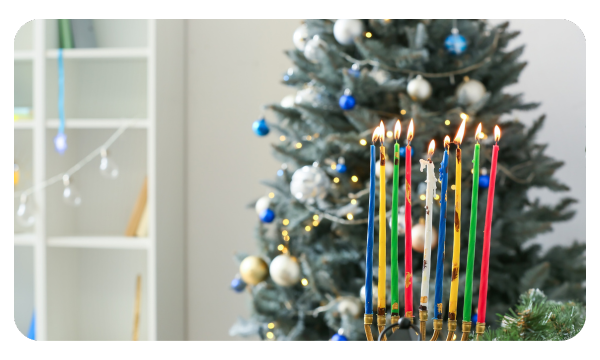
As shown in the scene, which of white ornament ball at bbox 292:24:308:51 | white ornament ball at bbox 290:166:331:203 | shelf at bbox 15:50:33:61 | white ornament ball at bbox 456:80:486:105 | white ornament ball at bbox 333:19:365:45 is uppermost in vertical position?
shelf at bbox 15:50:33:61

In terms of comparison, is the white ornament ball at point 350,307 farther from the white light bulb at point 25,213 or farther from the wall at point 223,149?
the white light bulb at point 25,213

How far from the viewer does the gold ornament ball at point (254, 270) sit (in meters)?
1.38

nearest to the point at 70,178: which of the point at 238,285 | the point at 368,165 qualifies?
the point at 238,285

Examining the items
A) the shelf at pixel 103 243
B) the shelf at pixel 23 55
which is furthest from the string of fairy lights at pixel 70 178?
the shelf at pixel 23 55

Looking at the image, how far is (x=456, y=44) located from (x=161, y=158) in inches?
45.9

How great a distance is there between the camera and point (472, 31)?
1.28 meters

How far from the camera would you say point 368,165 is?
4.26 feet

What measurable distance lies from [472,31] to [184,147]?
1.32m

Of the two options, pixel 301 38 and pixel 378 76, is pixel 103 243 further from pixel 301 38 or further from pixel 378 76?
pixel 378 76

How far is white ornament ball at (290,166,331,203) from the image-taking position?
1.19 meters

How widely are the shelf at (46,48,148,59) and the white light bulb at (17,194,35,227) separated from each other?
574 mm

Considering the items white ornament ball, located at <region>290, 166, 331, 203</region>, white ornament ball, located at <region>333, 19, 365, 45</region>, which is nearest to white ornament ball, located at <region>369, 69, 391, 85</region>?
white ornament ball, located at <region>333, 19, 365, 45</region>

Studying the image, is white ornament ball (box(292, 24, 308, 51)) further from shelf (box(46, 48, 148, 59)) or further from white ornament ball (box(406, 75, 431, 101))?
shelf (box(46, 48, 148, 59))
